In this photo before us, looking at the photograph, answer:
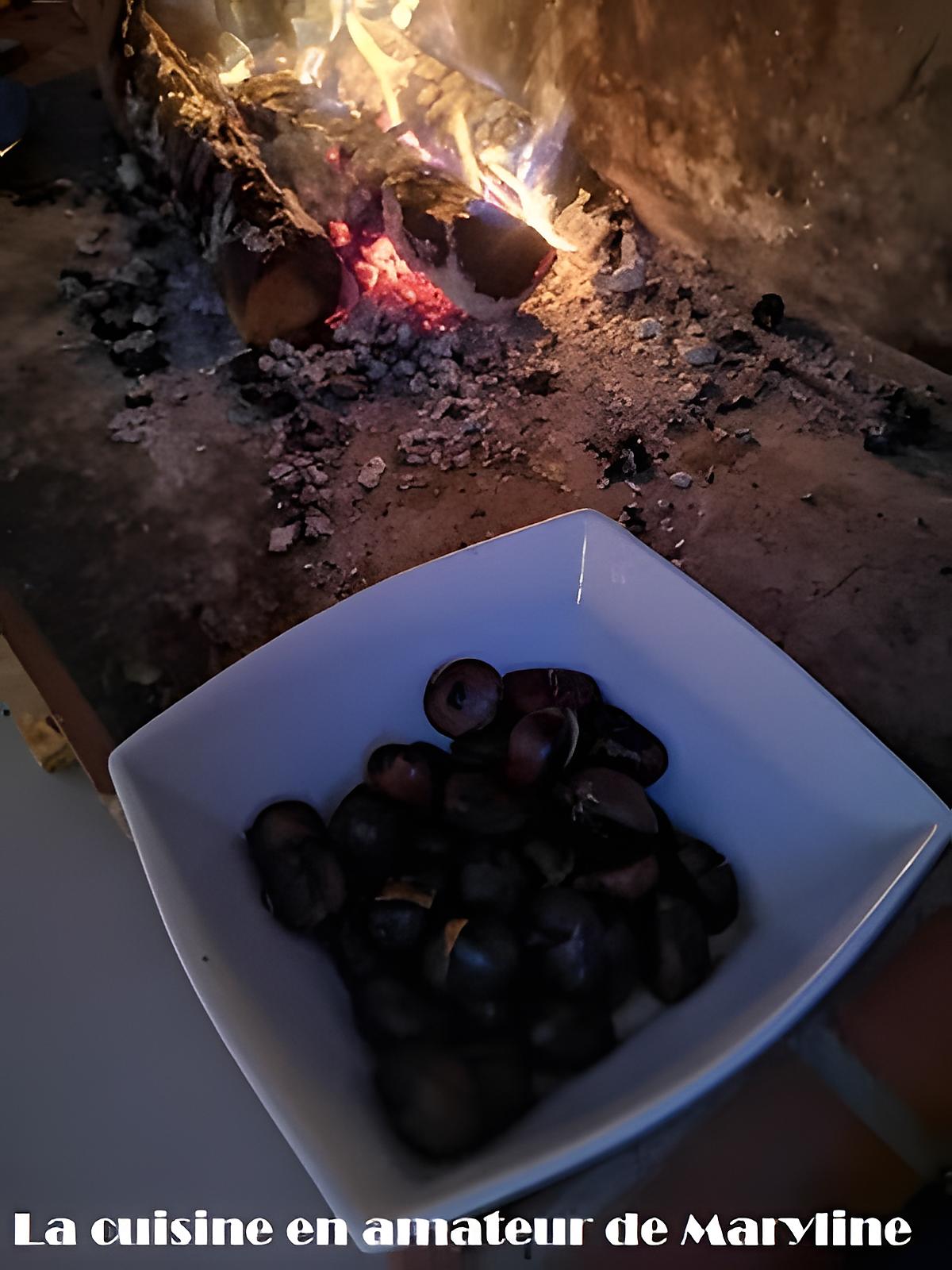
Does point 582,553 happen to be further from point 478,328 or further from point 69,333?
point 69,333

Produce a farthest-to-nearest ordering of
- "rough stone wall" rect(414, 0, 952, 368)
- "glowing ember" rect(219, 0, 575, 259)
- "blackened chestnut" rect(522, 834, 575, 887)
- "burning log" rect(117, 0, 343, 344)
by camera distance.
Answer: "glowing ember" rect(219, 0, 575, 259)
"burning log" rect(117, 0, 343, 344)
"rough stone wall" rect(414, 0, 952, 368)
"blackened chestnut" rect(522, 834, 575, 887)

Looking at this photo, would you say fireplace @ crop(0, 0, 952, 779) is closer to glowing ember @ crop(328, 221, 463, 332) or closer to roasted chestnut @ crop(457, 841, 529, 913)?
glowing ember @ crop(328, 221, 463, 332)

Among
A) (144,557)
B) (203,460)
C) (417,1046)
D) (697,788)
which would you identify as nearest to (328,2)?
(203,460)

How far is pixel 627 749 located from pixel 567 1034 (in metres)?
0.18

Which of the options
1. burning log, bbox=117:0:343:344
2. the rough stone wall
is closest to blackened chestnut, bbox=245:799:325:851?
burning log, bbox=117:0:343:344

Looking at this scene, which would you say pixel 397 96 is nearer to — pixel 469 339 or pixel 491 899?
pixel 469 339

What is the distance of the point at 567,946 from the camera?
0.49m

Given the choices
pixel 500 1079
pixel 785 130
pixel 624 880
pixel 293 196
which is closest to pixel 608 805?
pixel 624 880

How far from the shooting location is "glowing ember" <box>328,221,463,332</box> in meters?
1.27

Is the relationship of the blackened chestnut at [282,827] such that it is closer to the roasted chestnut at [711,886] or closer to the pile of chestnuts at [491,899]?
the pile of chestnuts at [491,899]

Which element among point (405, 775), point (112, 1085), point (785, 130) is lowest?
point (112, 1085)

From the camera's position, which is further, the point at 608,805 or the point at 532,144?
the point at 532,144

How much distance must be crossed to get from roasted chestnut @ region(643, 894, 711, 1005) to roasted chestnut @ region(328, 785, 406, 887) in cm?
14

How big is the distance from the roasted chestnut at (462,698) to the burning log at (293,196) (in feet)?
2.44
